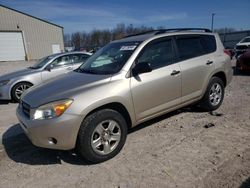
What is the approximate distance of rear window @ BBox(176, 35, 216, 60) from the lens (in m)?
4.41

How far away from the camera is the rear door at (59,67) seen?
7.60 m

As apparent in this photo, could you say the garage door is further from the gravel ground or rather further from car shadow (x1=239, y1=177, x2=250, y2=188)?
car shadow (x1=239, y1=177, x2=250, y2=188)

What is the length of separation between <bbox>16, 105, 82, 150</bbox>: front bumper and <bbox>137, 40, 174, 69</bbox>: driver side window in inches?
59.8

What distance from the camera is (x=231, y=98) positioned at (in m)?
6.12

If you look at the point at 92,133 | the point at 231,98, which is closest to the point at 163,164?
the point at 92,133

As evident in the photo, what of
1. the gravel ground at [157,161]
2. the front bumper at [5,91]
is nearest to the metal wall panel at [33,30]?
the front bumper at [5,91]

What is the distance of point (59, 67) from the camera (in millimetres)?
7863

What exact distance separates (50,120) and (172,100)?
7.26 feet

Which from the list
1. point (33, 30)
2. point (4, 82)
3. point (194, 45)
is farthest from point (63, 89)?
point (33, 30)

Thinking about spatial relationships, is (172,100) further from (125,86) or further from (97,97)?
(97,97)

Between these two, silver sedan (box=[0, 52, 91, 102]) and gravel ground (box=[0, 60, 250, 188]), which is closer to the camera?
gravel ground (box=[0, 60, 250, 188])

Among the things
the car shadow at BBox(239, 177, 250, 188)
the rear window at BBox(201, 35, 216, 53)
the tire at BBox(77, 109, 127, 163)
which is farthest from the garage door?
the car shadow at BBox(239, 177, 250, 188)

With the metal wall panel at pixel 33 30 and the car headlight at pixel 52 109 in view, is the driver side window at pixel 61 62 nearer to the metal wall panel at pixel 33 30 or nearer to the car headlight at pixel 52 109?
the car headlight at pixel 52 109

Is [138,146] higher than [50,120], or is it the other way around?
[50,120]
